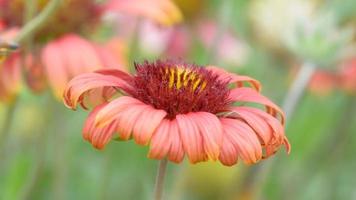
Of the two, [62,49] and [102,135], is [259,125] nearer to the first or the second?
[102,135]

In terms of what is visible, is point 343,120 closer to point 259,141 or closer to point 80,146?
point 80,146

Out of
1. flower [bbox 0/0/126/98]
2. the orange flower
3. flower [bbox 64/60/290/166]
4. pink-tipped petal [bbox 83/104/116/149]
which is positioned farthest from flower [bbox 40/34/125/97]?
the orange flower

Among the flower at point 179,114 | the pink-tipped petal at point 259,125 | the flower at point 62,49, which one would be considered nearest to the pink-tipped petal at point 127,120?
the flower at point 179,114

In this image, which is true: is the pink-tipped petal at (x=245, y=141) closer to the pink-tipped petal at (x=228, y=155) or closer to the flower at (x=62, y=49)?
the pink-tipped petal at (x=228, y=155)

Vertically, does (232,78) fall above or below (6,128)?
above

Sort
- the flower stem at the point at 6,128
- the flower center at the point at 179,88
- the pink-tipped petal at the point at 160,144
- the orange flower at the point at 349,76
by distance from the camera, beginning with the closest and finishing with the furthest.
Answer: the pink-tipped petal at the point at 160,144, the flower center at the point at 179,88, the flower stem at the point at 6,128, the orange flower at the point at 349,76

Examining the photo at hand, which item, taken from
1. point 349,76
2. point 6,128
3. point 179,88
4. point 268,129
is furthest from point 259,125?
point 349,76

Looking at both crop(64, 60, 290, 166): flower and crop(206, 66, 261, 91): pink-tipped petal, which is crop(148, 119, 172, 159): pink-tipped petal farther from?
crop(206, 66, 261, 91): pink-tipped petal
